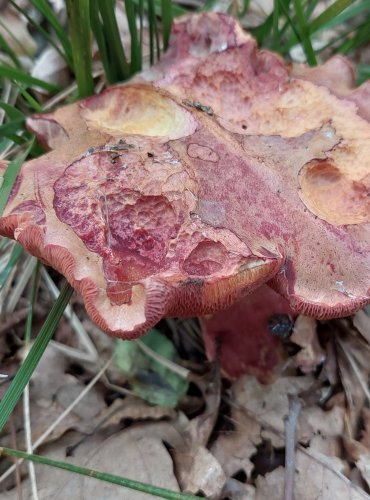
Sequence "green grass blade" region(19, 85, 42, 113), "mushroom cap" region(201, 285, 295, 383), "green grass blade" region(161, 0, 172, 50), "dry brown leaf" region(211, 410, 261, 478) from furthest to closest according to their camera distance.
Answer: "green grass blade" region(161, 0, 172, 50) → "green grass blade" region(19, 85, 42, 113) → "mushroom cap" region(201, 285, 295, 383) → "dry brown leaf" region(211, 410, 261, 478)

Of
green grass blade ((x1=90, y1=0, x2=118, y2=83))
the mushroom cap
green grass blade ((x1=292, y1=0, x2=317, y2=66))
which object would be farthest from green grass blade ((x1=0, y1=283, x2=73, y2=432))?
green grass blade ((x1=292, y1=0, x2=317, y2=66))

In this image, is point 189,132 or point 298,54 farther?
point 298,54

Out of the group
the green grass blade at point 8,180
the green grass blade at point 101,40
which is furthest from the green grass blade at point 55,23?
the green grass blade at point 8,180

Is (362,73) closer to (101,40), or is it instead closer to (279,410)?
(101,40)

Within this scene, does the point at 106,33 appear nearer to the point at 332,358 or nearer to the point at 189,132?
the point at 189,132

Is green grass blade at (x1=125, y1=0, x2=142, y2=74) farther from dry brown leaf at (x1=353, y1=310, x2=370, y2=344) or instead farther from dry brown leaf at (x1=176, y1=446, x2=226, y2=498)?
dry brown leaf at (x1=176, y1=446, x2=226, y2=498)

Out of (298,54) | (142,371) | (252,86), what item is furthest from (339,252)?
(298,54)
